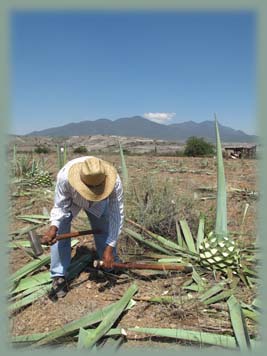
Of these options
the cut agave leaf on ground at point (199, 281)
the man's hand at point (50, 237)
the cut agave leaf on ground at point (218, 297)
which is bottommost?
the cut agave leaf on ground at point (218, 297)

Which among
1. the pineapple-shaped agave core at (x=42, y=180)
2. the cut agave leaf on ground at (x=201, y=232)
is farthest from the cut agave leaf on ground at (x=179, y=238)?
the pineapple-shaped agave core at (x=42, y=180)

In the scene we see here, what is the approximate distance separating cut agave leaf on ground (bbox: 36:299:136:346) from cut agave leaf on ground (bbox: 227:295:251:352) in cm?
73

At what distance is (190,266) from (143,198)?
4.32 ft

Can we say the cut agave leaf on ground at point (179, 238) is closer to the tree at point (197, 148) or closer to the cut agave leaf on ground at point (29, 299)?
the cut agave leaf on ground at point (29, 299)

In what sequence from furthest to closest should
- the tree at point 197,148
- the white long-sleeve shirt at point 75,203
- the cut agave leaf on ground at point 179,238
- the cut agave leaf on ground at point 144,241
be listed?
the tree at point 197,148 → the cut agave leaf on ground at point 179,238 → the cut agave leaf on ground at point 144,241 → the white long-sleeve shirt at point 75,203

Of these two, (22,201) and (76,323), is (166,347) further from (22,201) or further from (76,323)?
(22,201)

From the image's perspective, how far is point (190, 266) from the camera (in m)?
2.99

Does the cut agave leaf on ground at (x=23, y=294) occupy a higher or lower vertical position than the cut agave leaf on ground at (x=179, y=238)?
lower

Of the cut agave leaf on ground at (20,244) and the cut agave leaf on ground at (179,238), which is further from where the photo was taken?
the cut agave leaf on ground at (20,244)

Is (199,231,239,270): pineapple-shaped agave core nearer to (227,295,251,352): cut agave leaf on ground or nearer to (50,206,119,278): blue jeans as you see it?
(227,295,251,352): cut agave leaf on ground

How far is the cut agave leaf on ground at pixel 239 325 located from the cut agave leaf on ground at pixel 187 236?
804mm

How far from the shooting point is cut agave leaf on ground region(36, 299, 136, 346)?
2.33 meters

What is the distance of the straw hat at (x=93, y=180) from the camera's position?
101 inches

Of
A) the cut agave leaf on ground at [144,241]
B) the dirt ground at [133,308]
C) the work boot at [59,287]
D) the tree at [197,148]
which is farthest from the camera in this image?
the tree at [197,148]
